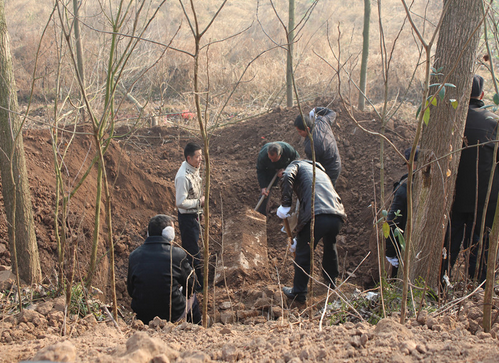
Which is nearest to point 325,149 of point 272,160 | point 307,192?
point 272,160

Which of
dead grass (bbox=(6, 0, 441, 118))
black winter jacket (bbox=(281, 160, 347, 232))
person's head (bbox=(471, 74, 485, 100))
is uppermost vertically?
dead grass (bbox=(6, 0, 441, 118))

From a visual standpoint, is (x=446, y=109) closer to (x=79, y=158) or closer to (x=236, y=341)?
(x=236, y=341)

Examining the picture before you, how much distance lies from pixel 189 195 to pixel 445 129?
274 centimetres

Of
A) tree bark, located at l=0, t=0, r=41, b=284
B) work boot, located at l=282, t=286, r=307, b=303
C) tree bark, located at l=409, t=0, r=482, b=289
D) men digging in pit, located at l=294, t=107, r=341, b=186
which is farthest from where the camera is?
men digging in pit, located at l=294, t=107, r=341, b=186

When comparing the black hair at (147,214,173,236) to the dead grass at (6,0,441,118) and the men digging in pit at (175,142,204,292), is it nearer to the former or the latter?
the men digging in pit at (175,142,204,292)

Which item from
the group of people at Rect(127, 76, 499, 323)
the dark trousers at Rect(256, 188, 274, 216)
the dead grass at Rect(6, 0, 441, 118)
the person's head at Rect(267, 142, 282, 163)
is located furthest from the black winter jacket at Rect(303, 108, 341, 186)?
the dead grass at Rect(6, 0, 441, 118)

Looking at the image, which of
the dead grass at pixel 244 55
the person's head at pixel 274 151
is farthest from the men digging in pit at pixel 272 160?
the dead grass at pixel 244 55

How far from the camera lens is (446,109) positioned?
9.66 feet

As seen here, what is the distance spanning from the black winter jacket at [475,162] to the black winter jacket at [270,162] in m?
2.55

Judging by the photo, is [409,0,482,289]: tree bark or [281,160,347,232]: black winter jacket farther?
[281,160,347,232]: black winter jacket

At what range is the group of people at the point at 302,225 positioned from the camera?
3.32 m

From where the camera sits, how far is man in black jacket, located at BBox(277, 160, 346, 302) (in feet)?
12.9

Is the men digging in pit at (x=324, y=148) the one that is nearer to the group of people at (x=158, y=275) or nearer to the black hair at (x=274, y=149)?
the black hair at (x=274, y=149)

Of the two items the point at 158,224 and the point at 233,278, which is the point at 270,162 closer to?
the point at 233,278
